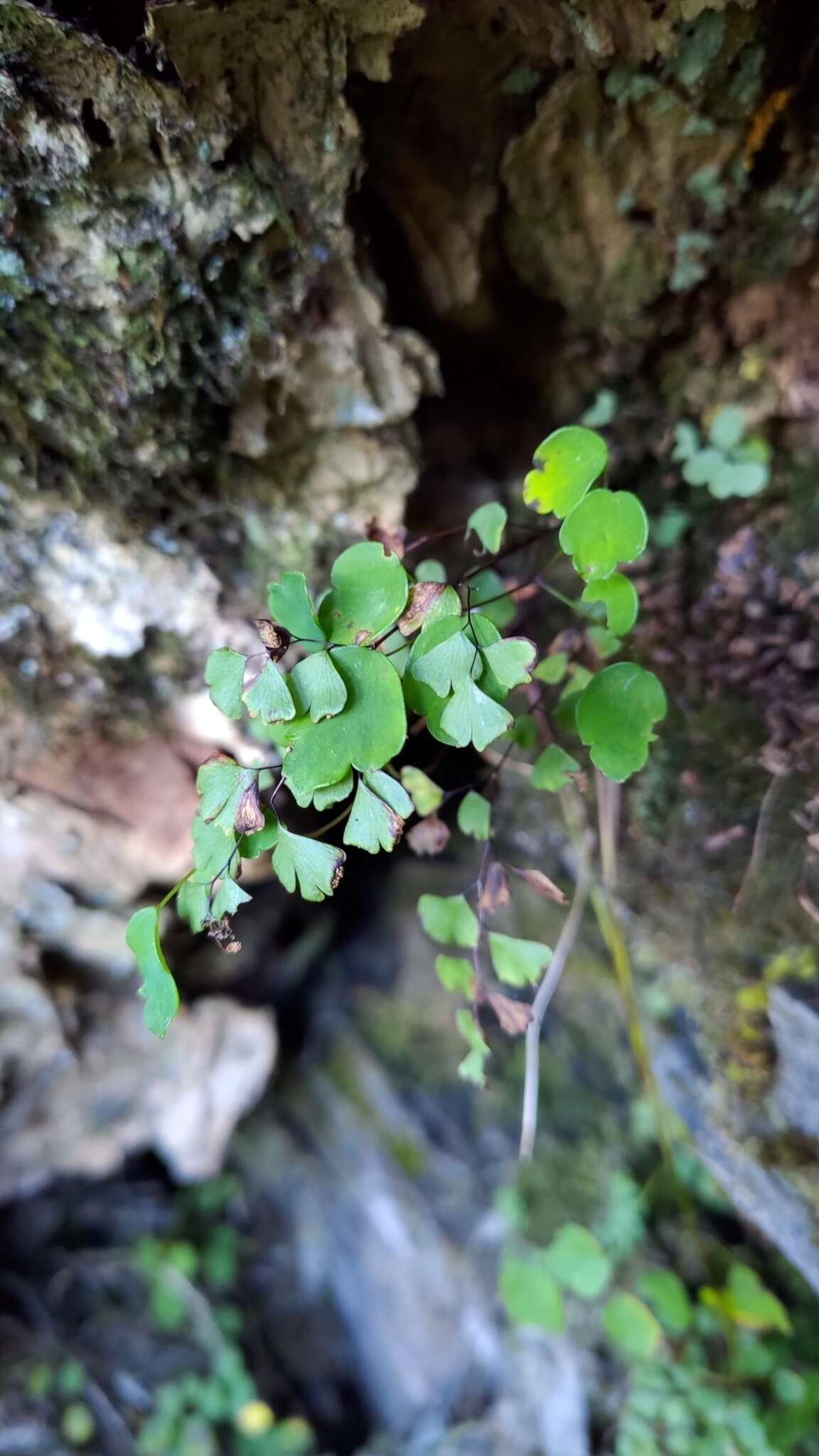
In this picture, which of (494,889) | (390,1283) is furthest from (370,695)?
(390,1283)

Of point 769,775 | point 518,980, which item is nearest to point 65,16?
point 518,980

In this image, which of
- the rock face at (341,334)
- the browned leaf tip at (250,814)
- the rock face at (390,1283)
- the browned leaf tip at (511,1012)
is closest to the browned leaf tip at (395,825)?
the browned leaf tip at (250,814)

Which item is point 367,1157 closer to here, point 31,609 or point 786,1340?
point 786,1340

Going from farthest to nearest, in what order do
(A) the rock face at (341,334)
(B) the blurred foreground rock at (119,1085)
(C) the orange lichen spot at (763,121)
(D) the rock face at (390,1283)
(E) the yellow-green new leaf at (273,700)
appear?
(D) the rock face at (390,1283), (B) the blurred foreground rock at (119,1085), (C) the orange lichen spot at (763,121), (A) the rock face at (341,334), (E) the yellow-green new leaf at (273,700)

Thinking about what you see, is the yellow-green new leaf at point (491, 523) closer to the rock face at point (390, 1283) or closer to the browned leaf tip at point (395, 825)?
the browned leaf tip at point (395, 825)

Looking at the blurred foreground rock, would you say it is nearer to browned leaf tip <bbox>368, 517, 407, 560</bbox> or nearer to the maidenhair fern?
the maidenhair fern
